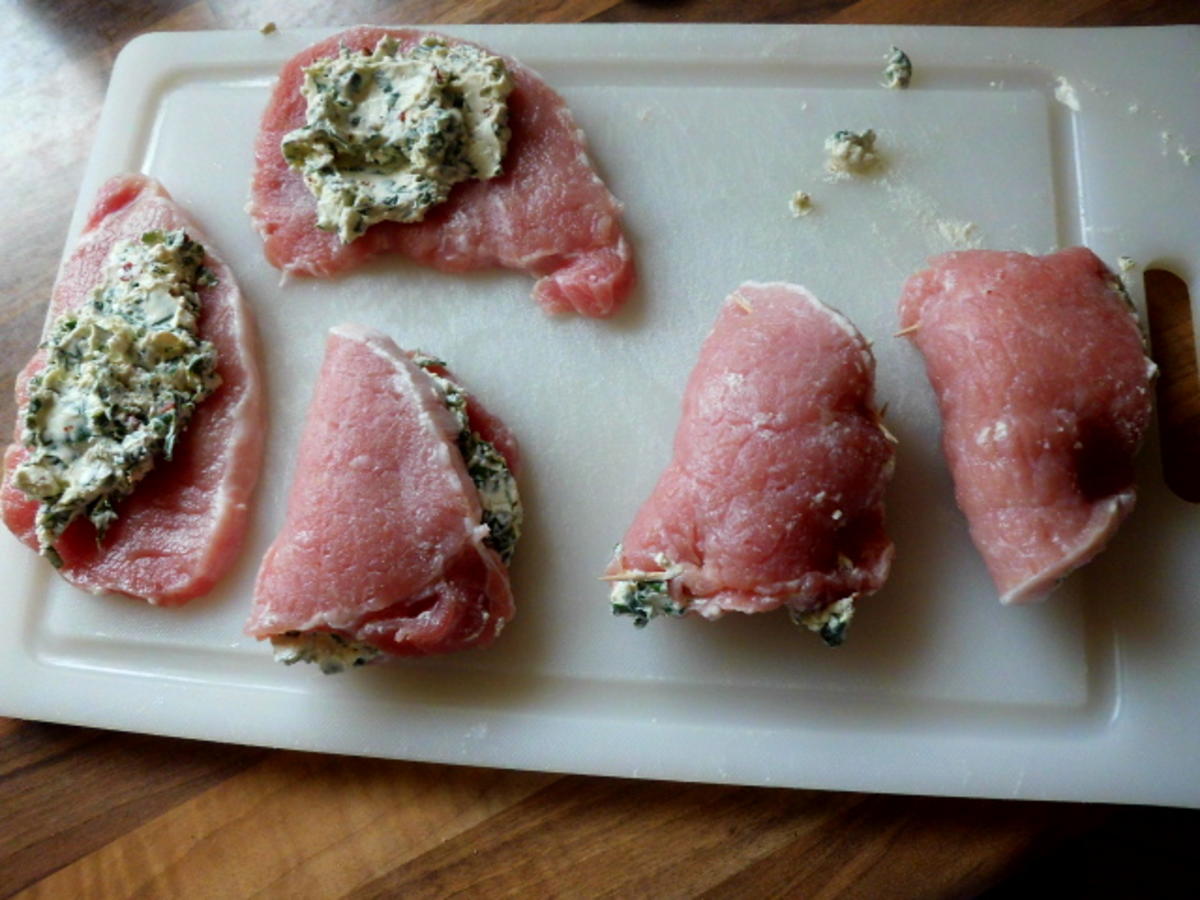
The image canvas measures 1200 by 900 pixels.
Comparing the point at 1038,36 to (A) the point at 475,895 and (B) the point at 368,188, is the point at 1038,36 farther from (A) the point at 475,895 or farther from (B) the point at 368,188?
(A) the point at 475,895

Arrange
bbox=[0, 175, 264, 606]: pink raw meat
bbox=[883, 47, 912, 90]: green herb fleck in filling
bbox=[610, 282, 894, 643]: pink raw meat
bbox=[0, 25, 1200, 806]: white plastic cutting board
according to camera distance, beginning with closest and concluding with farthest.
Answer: bbox=[610, 282, 894, 643]: pink raw meat → bbox=[0, 25, 1200, 806]: white plastic cutting board → bbox=[0, 175, 264, 606]: pink raw meat → bbox=[883, 47, 912, 90]: green herb fleck in filling

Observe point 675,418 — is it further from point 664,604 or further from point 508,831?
point 508,831

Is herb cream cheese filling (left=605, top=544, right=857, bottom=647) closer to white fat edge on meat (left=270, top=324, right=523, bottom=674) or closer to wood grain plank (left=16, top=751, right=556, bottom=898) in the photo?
white fat edge on meat (left=270, top=324, right=523, bottom=674)

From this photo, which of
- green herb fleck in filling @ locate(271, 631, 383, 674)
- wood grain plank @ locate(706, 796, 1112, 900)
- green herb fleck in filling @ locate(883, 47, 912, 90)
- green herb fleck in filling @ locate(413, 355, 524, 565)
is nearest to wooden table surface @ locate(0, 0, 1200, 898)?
wood grain plank @ locate(706, 796, 1112, 900)

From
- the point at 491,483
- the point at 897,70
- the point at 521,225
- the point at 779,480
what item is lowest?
the point at 491,483

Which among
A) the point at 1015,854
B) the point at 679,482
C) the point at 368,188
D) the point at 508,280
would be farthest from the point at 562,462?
the point at 1015,854

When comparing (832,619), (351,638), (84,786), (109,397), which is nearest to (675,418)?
(832,619)

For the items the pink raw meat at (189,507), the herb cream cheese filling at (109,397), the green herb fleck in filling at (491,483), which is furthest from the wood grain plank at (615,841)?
the herb cream cheese filling at (109,397)

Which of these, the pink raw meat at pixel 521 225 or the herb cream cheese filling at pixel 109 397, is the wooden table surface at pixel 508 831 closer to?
the herb cream cheese filling at pixel 109 397
